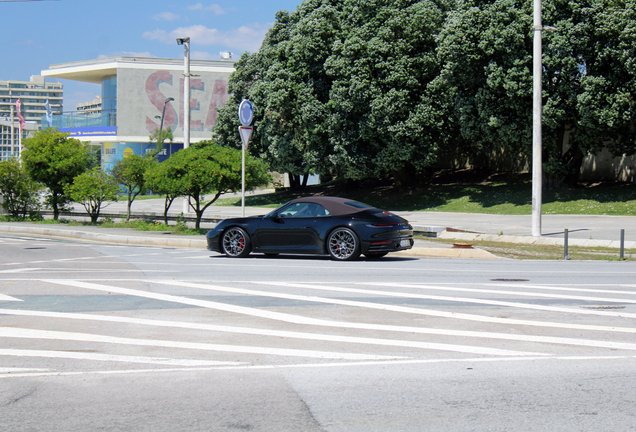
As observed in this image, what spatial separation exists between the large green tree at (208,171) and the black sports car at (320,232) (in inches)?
206

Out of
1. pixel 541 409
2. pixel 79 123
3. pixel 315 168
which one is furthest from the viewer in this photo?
pixel 79 123

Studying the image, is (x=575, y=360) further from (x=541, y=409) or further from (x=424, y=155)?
(x=424, y=155)

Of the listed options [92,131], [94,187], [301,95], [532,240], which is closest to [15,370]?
[532,240]

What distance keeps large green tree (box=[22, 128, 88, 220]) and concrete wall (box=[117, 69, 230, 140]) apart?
44.4 meters

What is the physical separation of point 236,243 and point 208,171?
5.57 meters

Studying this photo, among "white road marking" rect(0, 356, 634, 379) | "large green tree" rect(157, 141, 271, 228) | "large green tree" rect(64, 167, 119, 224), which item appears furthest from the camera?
"large green tree" rect(64, 167, 119, 224)

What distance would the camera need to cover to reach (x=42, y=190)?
29.9 m

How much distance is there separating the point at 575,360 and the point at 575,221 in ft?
67.0

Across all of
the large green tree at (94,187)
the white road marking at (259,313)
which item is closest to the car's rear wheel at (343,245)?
the white road marking at (259,313)

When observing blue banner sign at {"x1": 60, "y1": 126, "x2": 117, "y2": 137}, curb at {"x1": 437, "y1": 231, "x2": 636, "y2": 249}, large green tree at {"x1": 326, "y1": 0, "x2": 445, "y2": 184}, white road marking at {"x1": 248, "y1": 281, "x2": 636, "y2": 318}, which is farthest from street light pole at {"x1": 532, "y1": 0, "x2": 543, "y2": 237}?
blue banner sign at {"x1": 60, "y1": 126, "x2": 117, "y2": 137}

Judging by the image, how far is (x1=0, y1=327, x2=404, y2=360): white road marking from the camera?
5.79 meters

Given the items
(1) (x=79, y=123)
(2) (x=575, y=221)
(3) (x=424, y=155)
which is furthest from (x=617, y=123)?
(1) (x=79, y=123)

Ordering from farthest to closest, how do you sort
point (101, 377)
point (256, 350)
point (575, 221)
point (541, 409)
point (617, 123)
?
point (617, 123)
point (575, 221)
point (256, 350)
point (101, 377)
point (541, 409)

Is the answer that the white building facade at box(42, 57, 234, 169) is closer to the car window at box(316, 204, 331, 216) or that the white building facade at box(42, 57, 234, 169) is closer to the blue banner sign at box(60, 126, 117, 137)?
the blue banner sign at box(60, 126, 117, 137)
